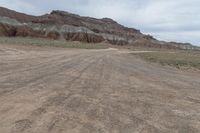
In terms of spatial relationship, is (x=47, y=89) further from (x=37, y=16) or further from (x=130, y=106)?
(x=37, y=16)

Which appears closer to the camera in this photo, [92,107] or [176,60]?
[92,107]

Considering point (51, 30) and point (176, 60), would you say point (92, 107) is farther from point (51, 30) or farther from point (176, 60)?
point (51, 30)

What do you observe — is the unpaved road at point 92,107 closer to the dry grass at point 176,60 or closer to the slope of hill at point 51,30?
the dry grass at point 176,60

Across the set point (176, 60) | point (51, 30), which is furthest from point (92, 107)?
point (51, 30)

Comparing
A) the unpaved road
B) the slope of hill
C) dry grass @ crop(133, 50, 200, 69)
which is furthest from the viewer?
the slope of hill

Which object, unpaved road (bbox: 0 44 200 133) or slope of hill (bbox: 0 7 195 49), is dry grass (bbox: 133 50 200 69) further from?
slope of hill (bbox: 0 7 195 49)

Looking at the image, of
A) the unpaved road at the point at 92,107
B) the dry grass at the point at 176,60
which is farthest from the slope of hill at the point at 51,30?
the unpaved road at the point at 92,107

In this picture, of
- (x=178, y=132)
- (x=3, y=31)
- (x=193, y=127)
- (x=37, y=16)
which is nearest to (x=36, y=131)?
(x=178, y=132)

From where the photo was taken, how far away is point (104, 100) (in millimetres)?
Answer: 9828

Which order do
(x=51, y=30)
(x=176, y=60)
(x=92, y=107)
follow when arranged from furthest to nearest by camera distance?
(x=51, y=30)
(x=176, y=60)
(x=92, y=107)

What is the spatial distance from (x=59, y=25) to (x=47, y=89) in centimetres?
13213

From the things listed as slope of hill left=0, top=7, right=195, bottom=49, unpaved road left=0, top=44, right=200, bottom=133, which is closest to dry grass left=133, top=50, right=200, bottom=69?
unpaved road left=0, top=44, right=200, bottom=133

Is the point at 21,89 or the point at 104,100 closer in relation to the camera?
the point at 104,100

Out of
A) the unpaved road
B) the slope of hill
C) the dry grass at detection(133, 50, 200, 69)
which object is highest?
the unpaved road
